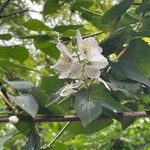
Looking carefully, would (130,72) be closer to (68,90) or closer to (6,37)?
(68,90)

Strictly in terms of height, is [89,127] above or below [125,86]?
below

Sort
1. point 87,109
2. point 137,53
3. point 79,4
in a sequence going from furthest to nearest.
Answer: point 79,4
point 137,53
point 87,109

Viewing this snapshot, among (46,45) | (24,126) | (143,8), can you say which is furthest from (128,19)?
(24,126)

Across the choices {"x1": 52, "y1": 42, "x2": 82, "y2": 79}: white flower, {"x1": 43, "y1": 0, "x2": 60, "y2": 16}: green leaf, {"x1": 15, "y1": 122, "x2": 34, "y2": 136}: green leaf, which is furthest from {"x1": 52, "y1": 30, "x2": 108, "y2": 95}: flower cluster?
{"x1": 43, "y1": 0, "x2": 60, "y2": 16}: green leaf

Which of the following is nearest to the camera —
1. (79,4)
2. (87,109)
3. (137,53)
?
(87,109)

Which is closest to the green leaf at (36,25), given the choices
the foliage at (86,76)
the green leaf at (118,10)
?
the foliage at (86,76)

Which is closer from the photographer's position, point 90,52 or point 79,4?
point 90,52

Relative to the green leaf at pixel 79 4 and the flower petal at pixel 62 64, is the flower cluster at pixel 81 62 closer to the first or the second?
the flower petal at pixel 62 64
